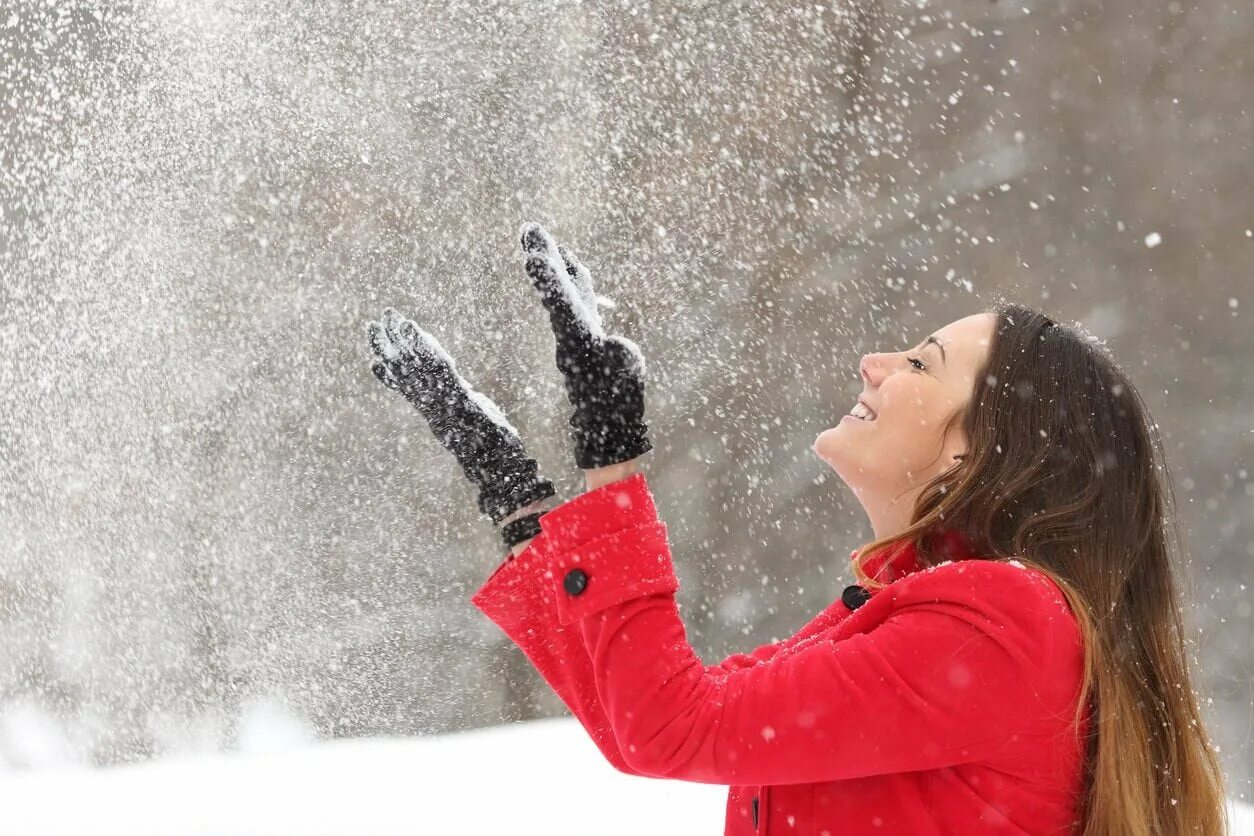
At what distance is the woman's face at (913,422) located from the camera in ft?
4.24

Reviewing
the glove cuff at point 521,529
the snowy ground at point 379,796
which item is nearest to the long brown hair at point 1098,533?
the glove cuff at point 521,529

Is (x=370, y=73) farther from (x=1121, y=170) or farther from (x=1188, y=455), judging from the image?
(x=1188, y=455)

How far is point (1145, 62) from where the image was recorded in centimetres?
473

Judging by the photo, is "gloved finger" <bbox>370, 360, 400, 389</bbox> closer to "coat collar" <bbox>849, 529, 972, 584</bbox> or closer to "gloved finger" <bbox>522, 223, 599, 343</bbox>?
"gloved finger" <bbox>522, 223, 599, 343</bbox>

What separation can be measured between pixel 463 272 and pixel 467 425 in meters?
3.77

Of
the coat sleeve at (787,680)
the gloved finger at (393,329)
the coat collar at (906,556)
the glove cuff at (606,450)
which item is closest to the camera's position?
the coat sleeve at (787,680)

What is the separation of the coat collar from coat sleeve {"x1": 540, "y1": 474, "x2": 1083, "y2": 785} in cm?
15

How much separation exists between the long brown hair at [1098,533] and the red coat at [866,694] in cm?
7

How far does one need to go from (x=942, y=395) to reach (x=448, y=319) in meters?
3.99

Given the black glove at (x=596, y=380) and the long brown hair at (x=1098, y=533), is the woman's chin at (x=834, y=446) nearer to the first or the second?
the long brown hair at (x=1098, y=533)

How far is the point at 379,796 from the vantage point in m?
2.99

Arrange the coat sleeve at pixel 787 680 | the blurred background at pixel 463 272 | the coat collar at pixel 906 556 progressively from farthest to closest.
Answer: the blurred background at pixel 463 272 → the coat collar at pixel 906 556 → the coat sleeve at pixel 787 680

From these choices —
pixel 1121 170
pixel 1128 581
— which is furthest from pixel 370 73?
pixel 1128 581

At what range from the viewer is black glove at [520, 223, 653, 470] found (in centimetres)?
114
